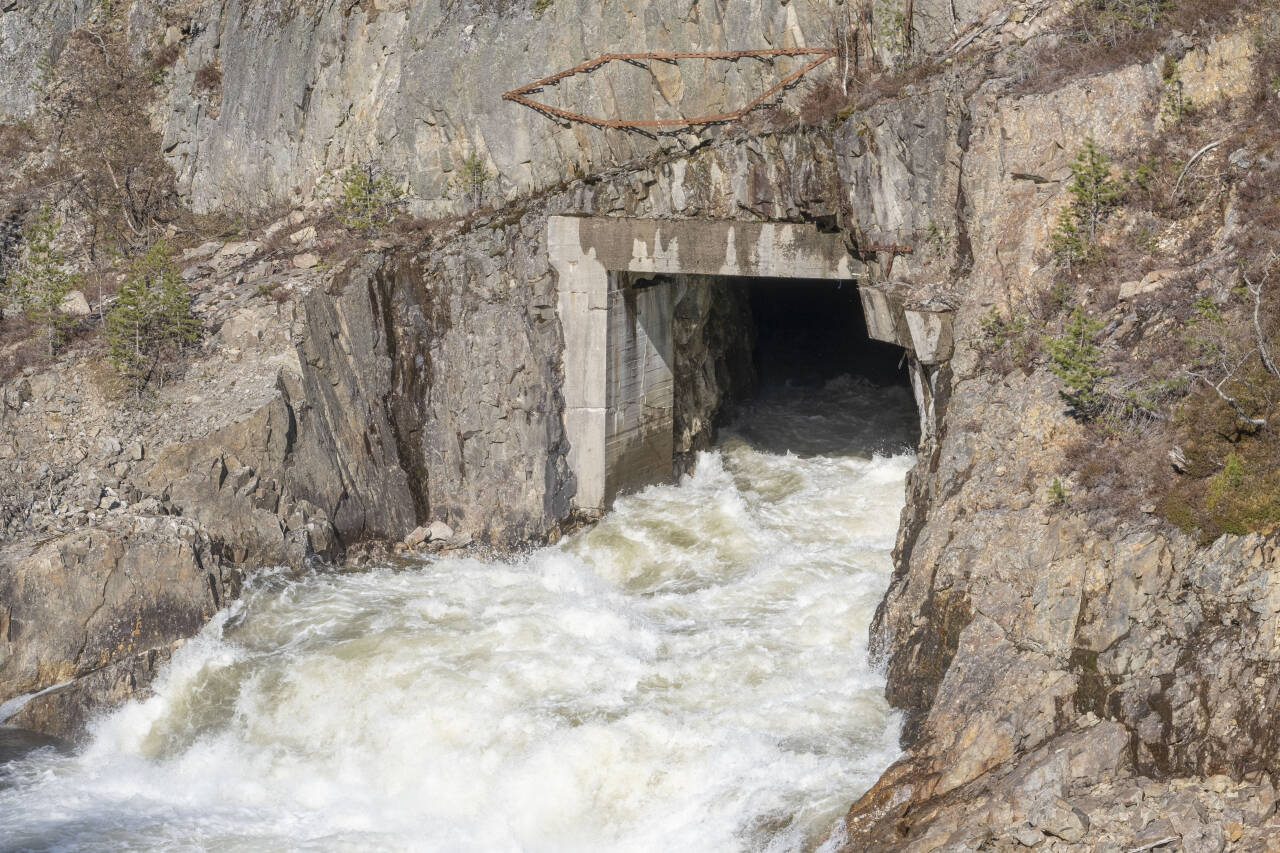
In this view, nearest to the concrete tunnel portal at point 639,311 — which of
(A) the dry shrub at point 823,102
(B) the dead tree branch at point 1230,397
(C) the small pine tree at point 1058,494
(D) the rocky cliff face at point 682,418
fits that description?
(D) the rocky cliff face at point 682,418

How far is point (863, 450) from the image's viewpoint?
98.5 feet

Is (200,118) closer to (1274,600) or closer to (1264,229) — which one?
(1264,229)

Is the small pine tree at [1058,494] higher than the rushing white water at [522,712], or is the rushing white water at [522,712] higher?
the small pine tree at [1058,494]

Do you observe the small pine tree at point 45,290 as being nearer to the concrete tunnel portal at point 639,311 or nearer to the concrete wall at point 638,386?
the concrete tunnel portal at point 639,311

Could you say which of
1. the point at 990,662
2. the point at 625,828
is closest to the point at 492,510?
the point at 625,828

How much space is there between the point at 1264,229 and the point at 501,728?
13.5 meters

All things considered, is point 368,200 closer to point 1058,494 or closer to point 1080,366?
point 1080,366

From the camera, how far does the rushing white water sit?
17.6 meters

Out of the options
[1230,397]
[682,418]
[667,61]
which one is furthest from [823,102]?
[1230,397]

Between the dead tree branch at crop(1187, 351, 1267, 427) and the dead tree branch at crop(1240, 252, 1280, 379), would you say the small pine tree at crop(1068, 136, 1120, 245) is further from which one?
the dead tree branch at crop(1187, 351, 1267, 427)

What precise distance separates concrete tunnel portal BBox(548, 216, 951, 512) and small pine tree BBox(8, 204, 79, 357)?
37.4ft

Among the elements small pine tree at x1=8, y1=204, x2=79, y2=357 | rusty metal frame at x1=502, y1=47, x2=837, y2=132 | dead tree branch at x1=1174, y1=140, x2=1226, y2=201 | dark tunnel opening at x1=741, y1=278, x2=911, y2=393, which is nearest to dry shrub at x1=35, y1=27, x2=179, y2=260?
small pine tree at x1=8, y1=204, x2=79, y2=357

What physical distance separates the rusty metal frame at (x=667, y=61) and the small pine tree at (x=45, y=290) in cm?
1133

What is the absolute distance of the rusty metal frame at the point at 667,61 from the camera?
27.4 m
